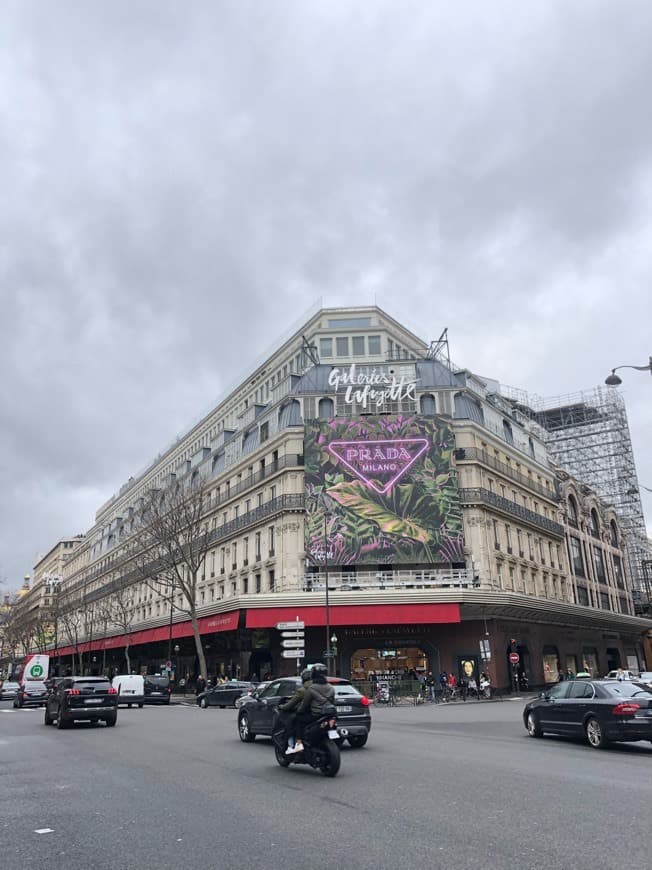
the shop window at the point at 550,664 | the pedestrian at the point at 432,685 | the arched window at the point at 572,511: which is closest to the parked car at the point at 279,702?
the pedestrian at the point at 432,685

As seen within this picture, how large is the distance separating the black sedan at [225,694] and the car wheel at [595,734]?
2015cm

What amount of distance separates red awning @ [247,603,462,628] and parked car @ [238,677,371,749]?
23410 mm

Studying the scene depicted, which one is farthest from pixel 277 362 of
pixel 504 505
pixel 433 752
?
pixel 433 752

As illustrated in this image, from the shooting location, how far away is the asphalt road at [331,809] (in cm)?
608

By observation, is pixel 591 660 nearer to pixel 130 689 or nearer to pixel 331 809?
pixel 130 689

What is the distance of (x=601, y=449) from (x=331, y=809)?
73444 millimetres

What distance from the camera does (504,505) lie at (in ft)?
155

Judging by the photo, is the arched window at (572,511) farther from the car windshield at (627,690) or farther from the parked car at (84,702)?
the car windshield at (627,690)

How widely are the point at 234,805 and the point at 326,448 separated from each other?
120ft

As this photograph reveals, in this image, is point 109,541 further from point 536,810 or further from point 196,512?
point 536,810

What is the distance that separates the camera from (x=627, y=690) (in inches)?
563

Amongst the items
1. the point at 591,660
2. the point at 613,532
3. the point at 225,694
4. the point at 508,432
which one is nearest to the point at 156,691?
the point at 225,694

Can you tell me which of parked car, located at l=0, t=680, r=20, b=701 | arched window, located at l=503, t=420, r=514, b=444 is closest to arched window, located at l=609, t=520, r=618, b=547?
arched window, located at l=503, t=420, r=514, b=444

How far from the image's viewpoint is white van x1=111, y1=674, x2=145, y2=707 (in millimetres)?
34344
